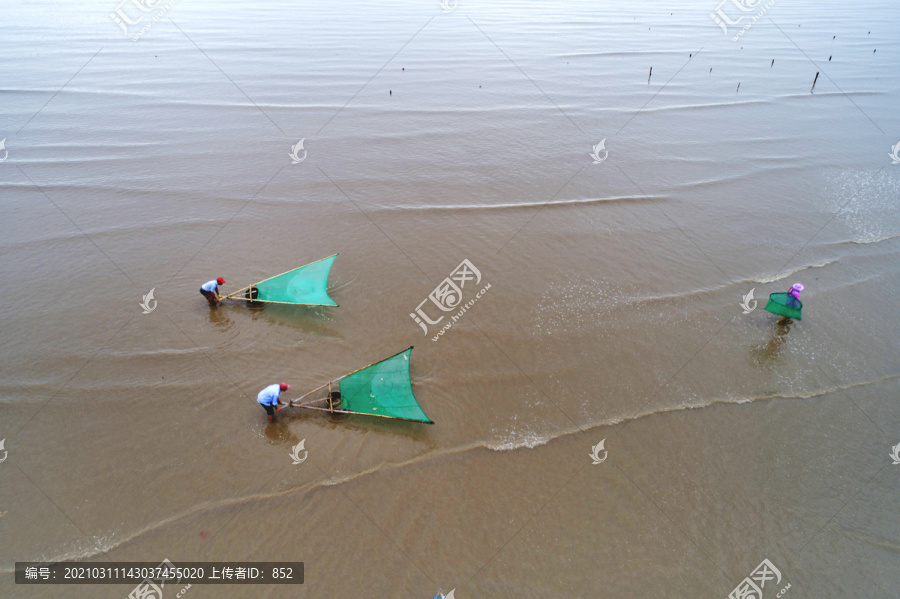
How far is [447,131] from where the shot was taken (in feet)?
79.9

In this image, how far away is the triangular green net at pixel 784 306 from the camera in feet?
40.2

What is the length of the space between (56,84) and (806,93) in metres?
47.4

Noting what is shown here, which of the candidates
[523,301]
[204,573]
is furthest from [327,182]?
[204,573]

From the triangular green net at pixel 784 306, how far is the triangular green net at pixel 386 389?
9820mm

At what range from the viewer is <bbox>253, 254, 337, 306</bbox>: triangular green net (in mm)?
13148

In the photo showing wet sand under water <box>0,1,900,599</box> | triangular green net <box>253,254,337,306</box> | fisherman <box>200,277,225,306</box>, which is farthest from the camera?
triangular green net <box>253,254,337,306</box>

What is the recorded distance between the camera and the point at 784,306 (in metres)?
12.3
